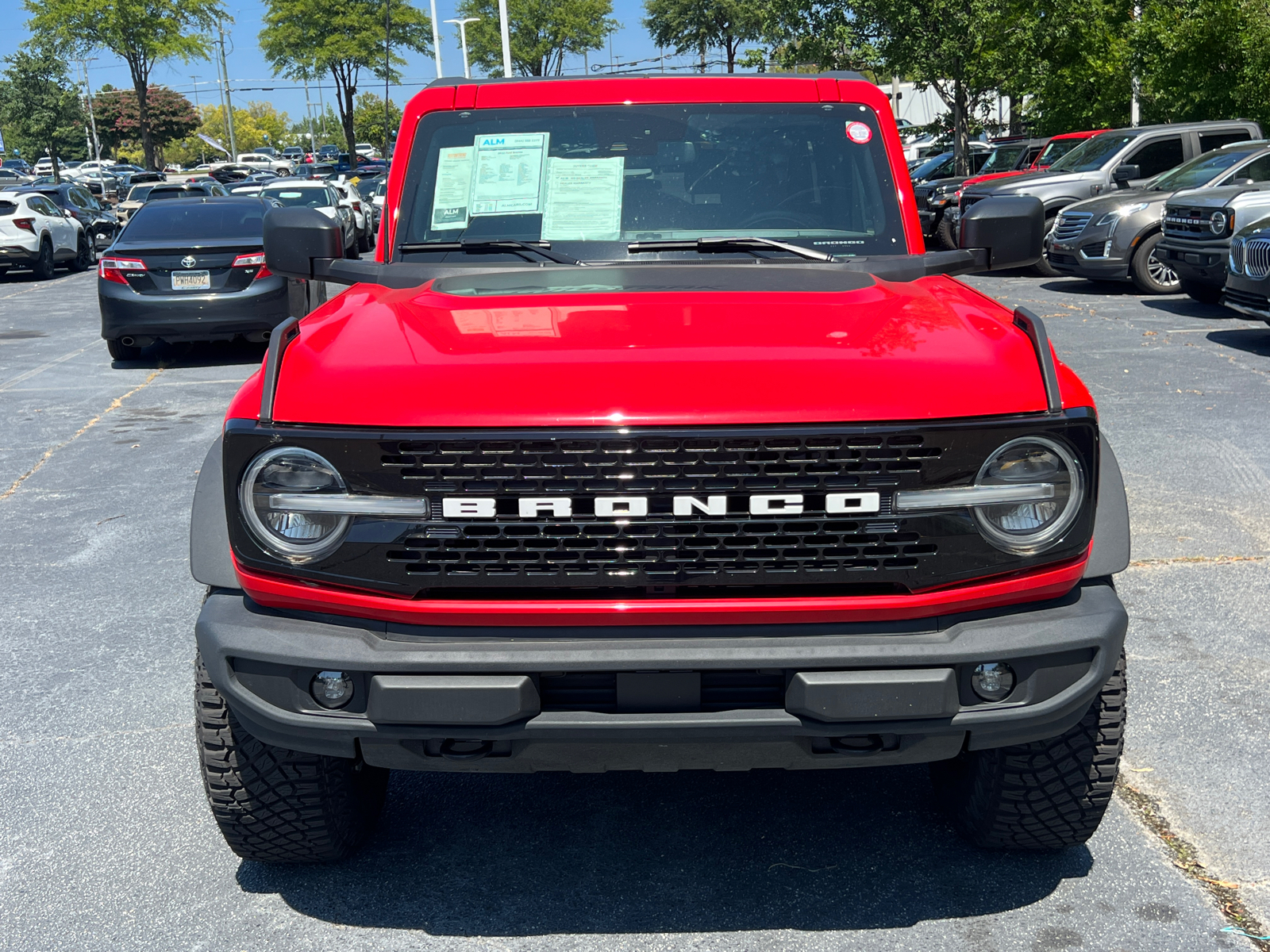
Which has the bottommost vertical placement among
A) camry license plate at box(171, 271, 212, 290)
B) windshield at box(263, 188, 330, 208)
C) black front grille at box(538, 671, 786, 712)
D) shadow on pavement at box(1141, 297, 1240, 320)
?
shadow on pavement at box(1141, 297, 1240, 320)

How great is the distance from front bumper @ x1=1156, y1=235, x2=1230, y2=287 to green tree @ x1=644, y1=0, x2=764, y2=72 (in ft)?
157

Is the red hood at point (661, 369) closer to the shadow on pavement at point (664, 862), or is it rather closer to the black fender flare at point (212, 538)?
the black fender flare at point (212, 538)

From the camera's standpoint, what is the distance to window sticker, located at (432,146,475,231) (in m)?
3.94

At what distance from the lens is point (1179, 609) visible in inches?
195

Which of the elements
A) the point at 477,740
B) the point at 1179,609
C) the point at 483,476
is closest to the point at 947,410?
the point at 483,476

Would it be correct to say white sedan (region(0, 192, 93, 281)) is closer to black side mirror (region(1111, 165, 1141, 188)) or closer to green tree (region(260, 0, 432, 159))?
black side mirror (region(1111, 165, 1141, 188))

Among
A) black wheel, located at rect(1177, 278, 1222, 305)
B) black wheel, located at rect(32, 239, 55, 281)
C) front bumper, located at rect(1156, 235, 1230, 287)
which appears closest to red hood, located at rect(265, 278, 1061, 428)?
front bumper, located at rect(1156, 235, 1230, 287)

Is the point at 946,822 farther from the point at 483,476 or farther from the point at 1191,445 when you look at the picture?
the point at 1191,445

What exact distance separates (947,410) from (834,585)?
0.42 meters

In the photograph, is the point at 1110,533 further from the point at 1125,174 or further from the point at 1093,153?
the point at 1093,153

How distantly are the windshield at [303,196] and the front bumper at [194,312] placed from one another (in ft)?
29.8

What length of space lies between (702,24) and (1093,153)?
46087mm

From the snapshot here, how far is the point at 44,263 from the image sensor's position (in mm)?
22125

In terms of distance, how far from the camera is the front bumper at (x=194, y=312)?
37.9ft
